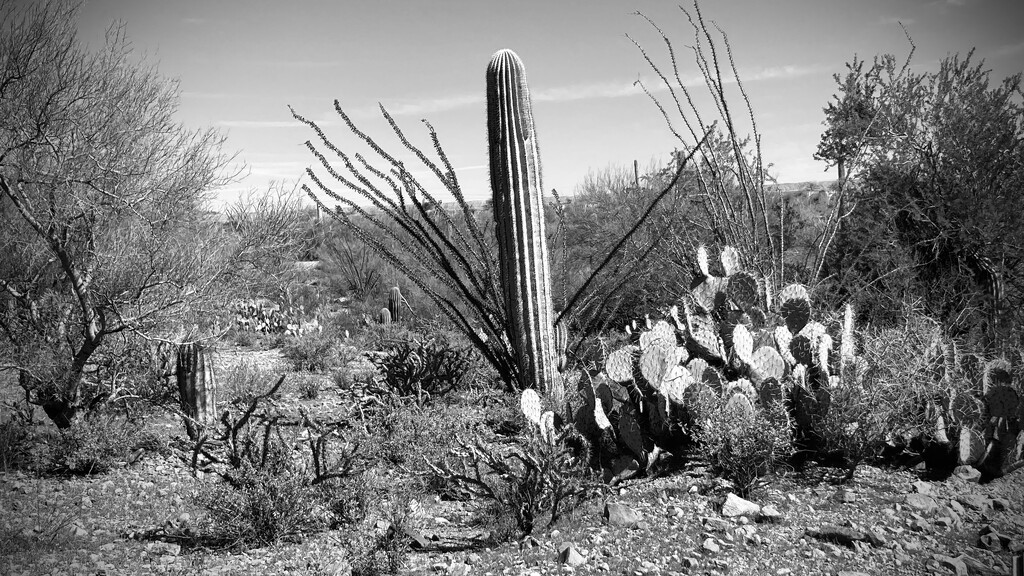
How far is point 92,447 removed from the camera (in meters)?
4.64

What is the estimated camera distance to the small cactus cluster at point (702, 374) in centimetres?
425

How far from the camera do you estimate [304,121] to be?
629 cm

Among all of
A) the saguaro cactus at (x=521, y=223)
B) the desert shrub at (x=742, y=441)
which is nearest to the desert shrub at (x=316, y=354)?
the saguaro cactus at (x=521, y=223)

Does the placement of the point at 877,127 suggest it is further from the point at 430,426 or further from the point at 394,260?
the point at 430,426

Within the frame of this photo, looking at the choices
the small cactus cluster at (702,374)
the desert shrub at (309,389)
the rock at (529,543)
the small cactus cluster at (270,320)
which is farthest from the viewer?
the small cactus cluster at (270,320)

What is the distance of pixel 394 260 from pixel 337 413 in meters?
1.47

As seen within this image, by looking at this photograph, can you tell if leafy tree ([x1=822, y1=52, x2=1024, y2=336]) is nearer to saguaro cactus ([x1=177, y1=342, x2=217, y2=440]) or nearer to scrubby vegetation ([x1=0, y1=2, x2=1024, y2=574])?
scrubby vegetation ([x1=0, y1=2, x2=1024, y2=574])

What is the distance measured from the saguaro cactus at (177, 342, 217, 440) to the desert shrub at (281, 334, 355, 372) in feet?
7.42

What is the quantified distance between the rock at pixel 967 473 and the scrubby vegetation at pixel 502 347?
0.15 ft

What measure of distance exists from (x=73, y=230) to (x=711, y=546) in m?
5.57

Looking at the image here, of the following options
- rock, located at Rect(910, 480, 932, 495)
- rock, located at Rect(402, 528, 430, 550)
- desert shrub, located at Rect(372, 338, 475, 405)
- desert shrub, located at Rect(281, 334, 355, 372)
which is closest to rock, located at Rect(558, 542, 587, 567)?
rock, located at Rect(402, 528, 430, 550)

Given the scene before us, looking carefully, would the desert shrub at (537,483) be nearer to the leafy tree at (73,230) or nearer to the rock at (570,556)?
the rock at (570,556)

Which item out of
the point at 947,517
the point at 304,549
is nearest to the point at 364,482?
the point at 304,549

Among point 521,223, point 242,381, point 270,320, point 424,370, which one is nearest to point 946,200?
point 521,223
